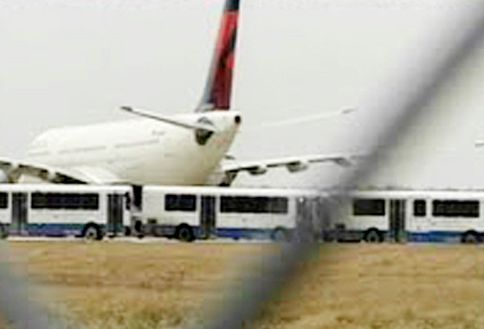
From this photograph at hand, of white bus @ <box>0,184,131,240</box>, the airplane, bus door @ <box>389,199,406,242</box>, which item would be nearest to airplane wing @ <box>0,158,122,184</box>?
the airplane

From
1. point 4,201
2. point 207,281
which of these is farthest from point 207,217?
point 207,281

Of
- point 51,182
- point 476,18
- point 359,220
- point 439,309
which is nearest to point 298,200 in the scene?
point 359,220

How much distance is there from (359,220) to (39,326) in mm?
374

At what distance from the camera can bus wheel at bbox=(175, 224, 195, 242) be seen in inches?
1101

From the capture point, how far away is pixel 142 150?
34844 millimetres

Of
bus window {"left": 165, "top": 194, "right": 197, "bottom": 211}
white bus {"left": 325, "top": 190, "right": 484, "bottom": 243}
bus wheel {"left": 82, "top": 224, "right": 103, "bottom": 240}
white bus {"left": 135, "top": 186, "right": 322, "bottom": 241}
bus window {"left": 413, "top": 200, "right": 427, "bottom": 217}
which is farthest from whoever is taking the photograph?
bus window {"left": 165, "top": 194, "right": 197, "bottom": 211}

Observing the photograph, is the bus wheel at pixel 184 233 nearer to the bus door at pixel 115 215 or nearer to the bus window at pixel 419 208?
the bus door at pixel 115 215

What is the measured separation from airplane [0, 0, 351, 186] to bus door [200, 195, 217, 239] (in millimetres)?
2511

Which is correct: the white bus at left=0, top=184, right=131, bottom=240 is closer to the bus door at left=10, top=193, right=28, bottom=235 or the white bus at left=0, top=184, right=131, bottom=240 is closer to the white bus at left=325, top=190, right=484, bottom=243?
the bus door at left=10, top=193, right=28, bottom=235

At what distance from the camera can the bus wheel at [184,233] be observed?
1101 inches

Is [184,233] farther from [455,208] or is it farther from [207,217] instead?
[455,208]

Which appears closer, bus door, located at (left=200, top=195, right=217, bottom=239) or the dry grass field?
the dry grass field

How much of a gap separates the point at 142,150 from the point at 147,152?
11.2 inches

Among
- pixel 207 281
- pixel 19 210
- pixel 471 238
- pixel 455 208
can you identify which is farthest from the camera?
pixel 455 208
